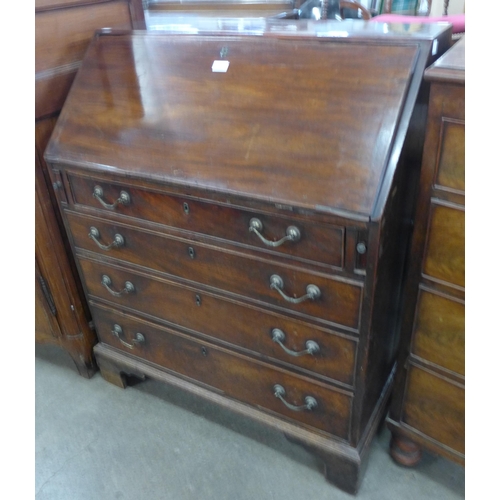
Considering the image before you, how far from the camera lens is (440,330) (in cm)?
102

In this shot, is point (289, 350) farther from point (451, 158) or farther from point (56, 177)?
point (56, 177)

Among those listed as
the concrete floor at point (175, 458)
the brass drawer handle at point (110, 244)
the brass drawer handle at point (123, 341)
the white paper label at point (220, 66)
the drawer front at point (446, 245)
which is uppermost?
the white paper label at point (220, 66)

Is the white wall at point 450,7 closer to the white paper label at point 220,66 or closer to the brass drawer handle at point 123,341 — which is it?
the white paper label at point 220,66

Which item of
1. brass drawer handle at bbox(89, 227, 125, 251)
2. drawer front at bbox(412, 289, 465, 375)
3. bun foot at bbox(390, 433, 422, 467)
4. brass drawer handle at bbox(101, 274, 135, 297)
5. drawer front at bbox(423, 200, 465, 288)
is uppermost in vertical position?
drawer front at bbox(423, 200, 465, 288)

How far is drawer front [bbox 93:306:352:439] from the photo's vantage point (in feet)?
3.83

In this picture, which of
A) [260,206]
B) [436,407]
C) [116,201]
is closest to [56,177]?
[116,201]

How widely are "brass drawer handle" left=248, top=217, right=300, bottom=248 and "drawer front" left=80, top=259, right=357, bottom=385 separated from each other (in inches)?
8.2

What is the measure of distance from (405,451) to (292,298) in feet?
2.03

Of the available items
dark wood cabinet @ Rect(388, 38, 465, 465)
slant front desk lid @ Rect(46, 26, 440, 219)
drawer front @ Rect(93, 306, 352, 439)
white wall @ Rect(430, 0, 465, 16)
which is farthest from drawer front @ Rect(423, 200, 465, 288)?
white wall @ Rect(430, 0, 465, 16)

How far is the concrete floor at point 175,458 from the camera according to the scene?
129cm

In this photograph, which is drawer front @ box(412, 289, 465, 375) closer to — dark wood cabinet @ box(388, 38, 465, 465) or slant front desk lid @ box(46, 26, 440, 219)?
dark wood cabinet @ box(388, 38, 465, 465)

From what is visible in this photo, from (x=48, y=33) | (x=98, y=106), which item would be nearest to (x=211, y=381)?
(x=98, y=106)

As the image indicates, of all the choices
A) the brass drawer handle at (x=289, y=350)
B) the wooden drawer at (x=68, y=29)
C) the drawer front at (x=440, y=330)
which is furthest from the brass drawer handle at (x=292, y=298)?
the wooden drawer at (x=68, y=29)

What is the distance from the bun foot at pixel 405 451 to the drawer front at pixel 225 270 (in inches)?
19.2
